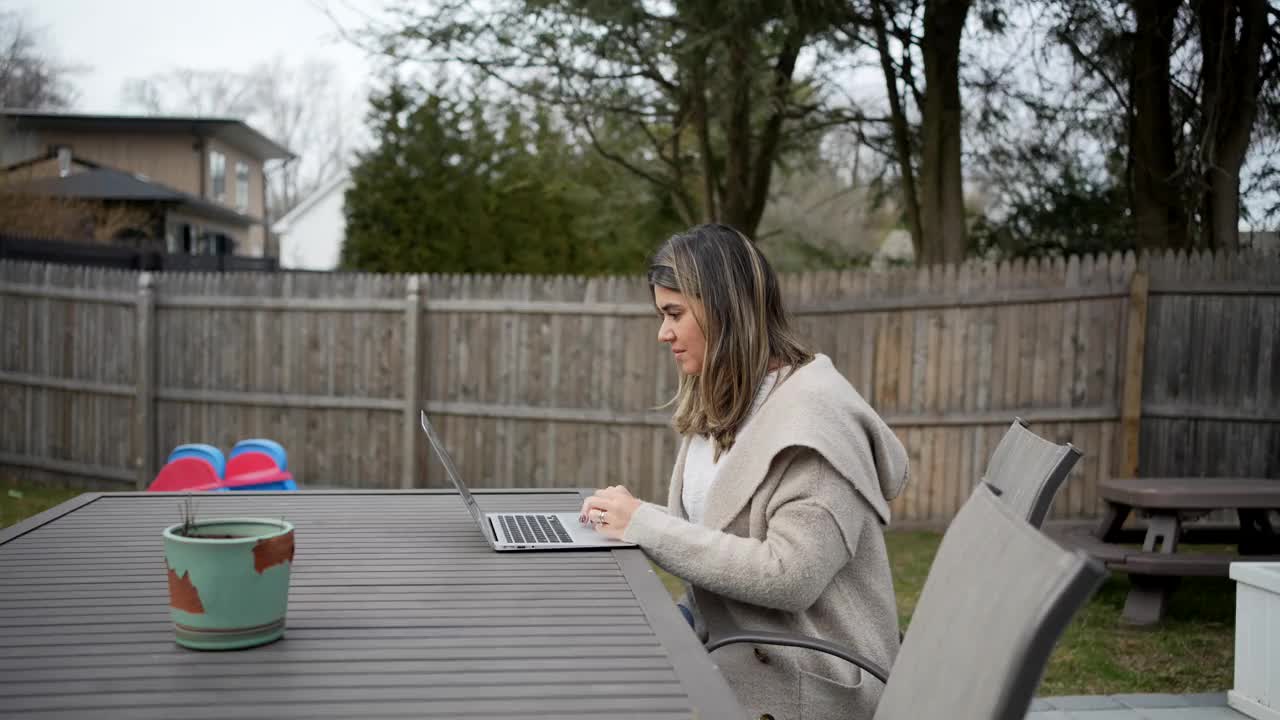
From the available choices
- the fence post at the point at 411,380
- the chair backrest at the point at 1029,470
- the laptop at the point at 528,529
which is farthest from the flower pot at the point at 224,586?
the fence post at the point at 411,380

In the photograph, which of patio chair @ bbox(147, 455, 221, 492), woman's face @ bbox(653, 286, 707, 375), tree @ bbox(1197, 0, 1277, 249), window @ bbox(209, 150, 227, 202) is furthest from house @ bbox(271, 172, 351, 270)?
woman's face @ bbox(653, 286, 707, 375)

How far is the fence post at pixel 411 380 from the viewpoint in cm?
846

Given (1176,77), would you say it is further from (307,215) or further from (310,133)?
(310,133)

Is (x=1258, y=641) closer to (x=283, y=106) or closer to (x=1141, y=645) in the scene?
(x=1141, y=645)

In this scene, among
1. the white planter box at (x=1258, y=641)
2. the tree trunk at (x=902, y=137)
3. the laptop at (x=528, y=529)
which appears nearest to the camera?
the laptop at (x=528, y=529)

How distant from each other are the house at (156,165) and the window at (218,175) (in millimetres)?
27

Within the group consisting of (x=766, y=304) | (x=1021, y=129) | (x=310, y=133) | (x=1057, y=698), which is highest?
(x=310, y=133)

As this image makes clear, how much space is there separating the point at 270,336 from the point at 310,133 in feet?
144

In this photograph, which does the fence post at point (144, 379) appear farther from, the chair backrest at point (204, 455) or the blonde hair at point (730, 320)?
the blonde hair at point (730, 320)

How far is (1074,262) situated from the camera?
24.4 ft

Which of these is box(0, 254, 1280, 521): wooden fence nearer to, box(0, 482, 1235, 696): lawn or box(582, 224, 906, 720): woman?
box(0, 482, 1235, 696): lawn

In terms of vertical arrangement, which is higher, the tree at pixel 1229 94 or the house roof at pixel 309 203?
the house roof at pixel 309 203

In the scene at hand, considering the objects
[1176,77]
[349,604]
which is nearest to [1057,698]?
[349,604]

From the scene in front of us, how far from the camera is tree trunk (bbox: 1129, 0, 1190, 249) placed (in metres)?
8.59
